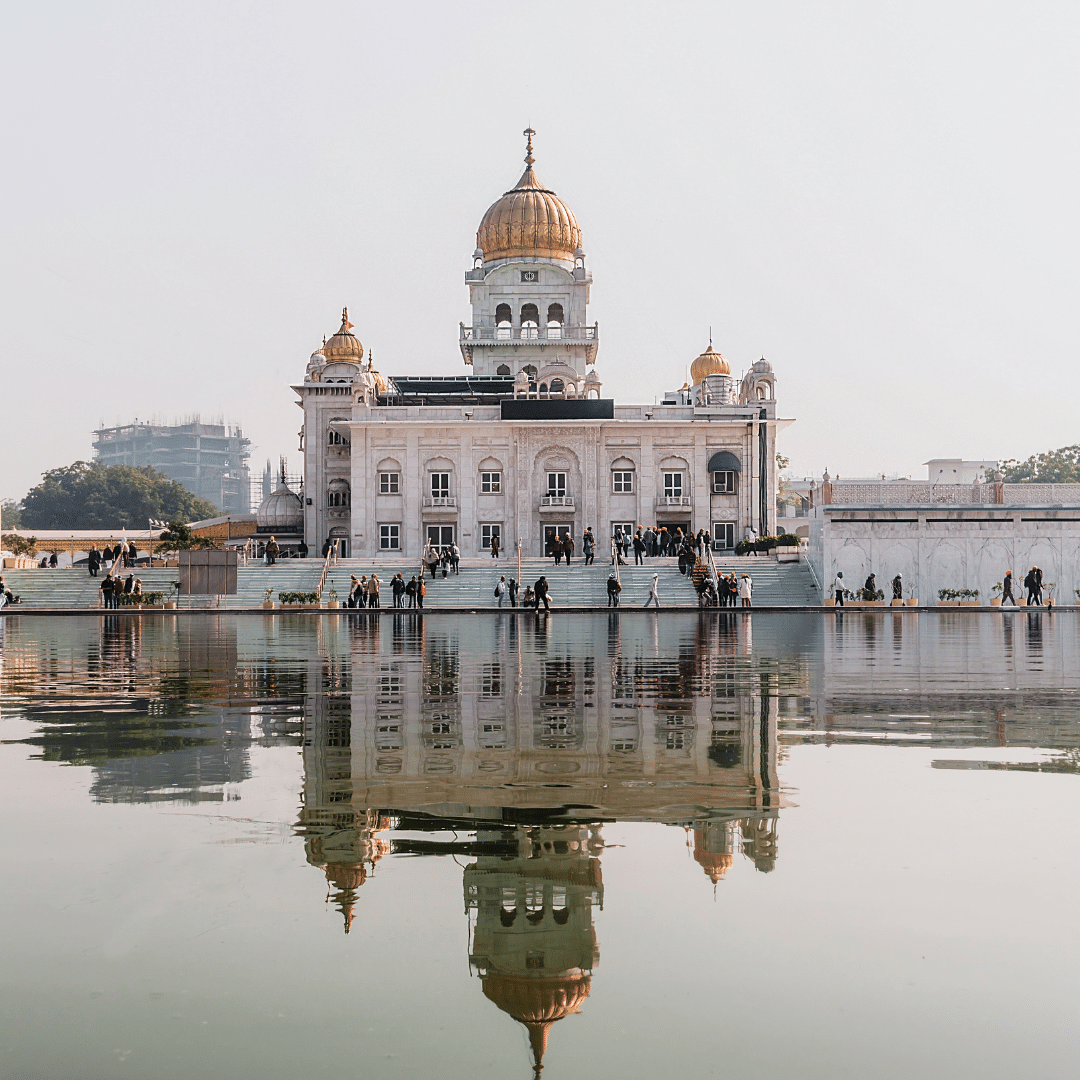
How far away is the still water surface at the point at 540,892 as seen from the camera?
290 centimetres

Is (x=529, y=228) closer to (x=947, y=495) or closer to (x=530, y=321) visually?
(x=530, y=321)

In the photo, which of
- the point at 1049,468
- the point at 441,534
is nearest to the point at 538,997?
the point at 441,534

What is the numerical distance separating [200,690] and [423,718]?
335 cm

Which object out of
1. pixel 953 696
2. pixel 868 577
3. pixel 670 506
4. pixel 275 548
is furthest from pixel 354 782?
pixel 670 506

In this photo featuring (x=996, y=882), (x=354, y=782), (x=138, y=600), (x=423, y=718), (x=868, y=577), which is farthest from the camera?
(x=868, y=577)

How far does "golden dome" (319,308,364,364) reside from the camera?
2520 inches

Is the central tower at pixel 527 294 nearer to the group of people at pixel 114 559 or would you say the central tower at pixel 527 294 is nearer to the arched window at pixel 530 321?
the arched window at pixel 530 321

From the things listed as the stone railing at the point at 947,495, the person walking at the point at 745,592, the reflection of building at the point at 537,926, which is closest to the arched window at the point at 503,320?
the stone railing at the point at 947,495

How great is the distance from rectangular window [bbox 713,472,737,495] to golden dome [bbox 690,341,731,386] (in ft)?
30.6

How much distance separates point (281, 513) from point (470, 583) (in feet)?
80.0

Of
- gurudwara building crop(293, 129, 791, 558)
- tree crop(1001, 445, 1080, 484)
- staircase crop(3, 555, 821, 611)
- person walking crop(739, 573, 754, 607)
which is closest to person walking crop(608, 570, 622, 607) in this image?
staircase crop(3, 555, 821, 611)

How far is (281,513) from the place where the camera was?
205ft

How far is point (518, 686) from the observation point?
1173 cm

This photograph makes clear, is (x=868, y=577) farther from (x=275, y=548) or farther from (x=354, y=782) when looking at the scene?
(x=354, y=782)
